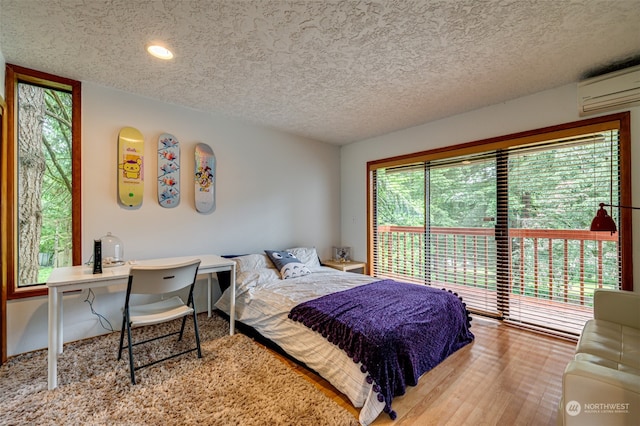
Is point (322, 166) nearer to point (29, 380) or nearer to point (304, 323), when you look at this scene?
point (304, 323)

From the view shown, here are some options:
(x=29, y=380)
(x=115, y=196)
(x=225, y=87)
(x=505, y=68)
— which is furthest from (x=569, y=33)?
(x=29, y=380)

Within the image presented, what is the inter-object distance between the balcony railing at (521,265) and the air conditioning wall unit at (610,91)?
1104mm

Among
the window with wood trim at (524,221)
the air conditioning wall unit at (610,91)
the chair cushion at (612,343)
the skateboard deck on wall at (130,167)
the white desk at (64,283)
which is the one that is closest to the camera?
the chair cushion at (612,343)

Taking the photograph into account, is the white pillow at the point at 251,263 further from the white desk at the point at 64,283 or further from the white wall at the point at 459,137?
the white wall at the point at 459,137

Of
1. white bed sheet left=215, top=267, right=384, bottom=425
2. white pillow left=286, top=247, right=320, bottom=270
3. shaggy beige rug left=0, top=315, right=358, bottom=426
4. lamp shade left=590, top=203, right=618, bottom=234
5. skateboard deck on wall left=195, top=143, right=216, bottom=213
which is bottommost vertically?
shaggy beige rug left=0, top=315, right=358, bottom=426

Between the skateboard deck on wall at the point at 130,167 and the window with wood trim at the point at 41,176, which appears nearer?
the window with wood trim at the point at 41,176

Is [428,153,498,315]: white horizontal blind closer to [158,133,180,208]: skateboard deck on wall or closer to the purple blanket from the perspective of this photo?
the purple blanket

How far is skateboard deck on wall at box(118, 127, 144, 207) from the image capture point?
267cm

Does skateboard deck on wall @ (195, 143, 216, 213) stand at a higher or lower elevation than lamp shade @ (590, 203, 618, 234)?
higher

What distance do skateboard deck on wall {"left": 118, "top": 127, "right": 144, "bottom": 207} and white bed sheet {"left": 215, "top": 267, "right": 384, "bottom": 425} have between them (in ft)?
4.40

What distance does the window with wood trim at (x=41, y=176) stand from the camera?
7.33 feet

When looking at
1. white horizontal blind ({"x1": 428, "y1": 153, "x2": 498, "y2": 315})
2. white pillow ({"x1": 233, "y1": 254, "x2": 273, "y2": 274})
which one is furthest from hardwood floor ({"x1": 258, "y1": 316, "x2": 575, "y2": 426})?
white pillow ({"x1": 233, "y1": 254, "x2": 273, "y2": 274})

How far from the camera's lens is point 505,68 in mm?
2242

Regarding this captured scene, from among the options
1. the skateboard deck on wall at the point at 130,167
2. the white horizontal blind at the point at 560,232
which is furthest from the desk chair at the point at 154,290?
the white horizontal blind at the point at 560,232
